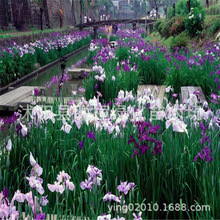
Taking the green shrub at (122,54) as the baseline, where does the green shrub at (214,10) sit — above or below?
above

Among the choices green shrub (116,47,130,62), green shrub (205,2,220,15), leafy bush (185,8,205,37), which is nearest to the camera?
green shrub (116,47,130,62)

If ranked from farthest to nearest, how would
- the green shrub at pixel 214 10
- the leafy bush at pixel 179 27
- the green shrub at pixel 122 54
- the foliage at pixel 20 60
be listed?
the green shrub at pixel 214 10, the leafy bush at pixel 179 27, the green shrub at pixel 122 54, the foliage at pixel 20 60

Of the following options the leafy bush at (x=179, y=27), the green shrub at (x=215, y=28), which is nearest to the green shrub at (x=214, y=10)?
the leafy bush at (x=179, y=27)

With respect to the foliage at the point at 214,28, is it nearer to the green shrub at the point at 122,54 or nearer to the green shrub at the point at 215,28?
the green shrub at the point at 215,28

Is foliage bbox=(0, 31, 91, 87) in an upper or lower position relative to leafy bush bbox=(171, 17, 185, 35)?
lower

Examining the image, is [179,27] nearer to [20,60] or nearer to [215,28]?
[215,28]

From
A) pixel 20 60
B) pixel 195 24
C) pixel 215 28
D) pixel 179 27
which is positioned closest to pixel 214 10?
pixel 179 27

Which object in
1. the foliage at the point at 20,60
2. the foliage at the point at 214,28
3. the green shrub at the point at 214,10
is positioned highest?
the green shrub at the point at 214,10

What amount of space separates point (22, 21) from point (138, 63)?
19048 mm

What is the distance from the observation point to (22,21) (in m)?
25.5

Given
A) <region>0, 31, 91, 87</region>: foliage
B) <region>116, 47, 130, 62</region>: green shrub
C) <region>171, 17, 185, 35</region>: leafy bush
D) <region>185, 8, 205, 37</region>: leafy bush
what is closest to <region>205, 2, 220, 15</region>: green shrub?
<region>171, 17, 185, 35</region>: leafy bush

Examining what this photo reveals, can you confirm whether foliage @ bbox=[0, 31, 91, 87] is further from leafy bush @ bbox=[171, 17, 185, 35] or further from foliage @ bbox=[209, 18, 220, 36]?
leafy bush @ bbox=[171, 17, 185, 35]

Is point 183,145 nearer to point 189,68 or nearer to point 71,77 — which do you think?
point 189,68

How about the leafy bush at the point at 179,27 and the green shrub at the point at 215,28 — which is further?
the leafy bush at the point at 179,27
